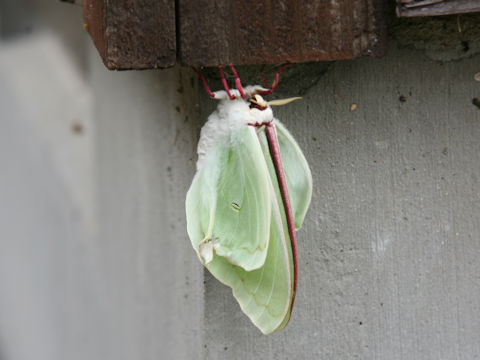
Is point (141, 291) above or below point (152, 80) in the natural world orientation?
below

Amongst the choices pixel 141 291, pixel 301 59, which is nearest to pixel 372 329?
pixel 301 59

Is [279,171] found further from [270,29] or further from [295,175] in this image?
[270,29]

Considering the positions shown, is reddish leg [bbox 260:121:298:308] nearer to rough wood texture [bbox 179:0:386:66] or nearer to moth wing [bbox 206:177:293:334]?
moth wing [bbox 206:177:293:334]

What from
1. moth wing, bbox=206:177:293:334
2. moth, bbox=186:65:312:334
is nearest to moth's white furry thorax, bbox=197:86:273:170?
moth, bbox=186:65:312:334

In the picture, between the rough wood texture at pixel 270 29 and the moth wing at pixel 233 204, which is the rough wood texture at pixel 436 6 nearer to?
the rough wood texture at pixel 270 29

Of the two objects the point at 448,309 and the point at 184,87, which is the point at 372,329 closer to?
the point at 448,309

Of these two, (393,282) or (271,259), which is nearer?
(271,259)
